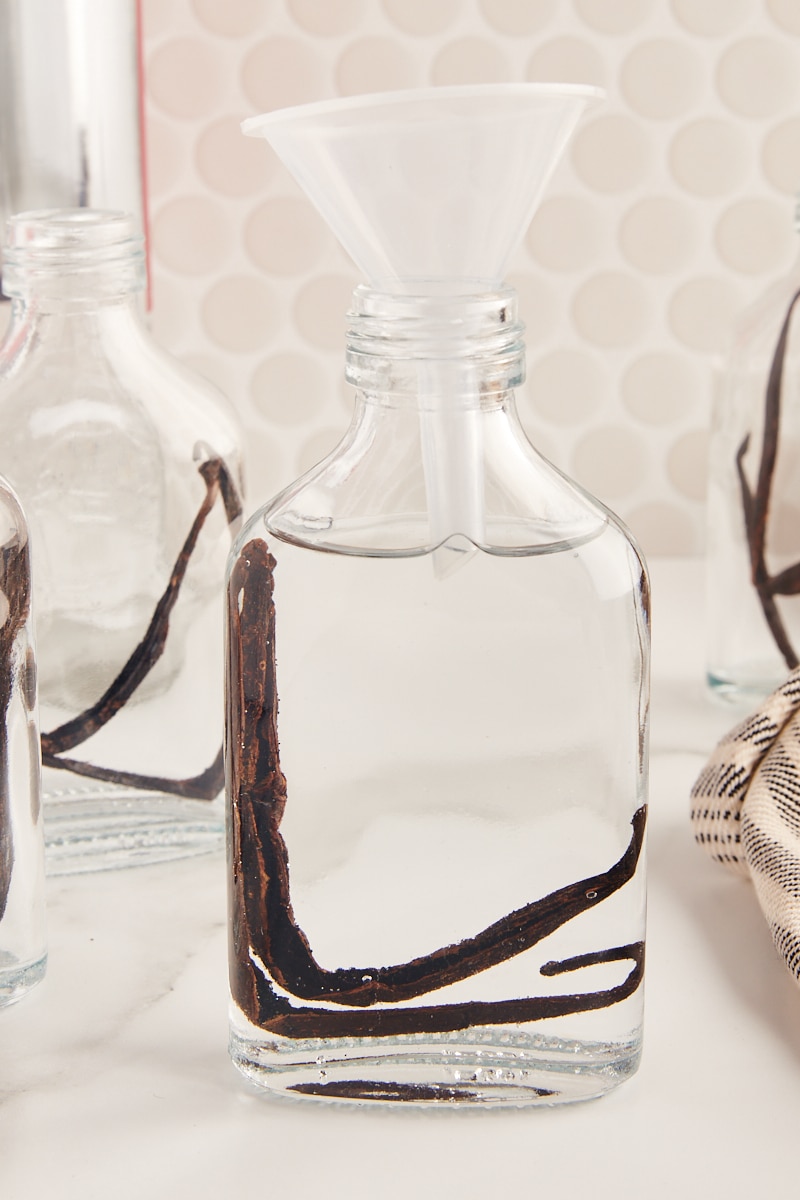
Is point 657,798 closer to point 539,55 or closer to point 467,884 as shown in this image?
point 467,884

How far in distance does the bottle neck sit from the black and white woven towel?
0.63 ft

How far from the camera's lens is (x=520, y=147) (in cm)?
37

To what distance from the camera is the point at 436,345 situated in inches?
14.6

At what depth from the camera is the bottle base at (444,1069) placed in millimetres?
391

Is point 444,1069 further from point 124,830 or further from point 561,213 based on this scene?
point 561,213

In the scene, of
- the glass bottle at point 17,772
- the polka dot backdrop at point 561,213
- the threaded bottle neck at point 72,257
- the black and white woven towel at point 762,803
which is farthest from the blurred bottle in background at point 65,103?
the black and white woven towel at point 762,803

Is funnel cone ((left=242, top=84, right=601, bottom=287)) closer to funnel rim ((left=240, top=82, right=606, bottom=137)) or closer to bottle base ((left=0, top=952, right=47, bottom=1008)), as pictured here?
funnel rim ((left=240, top=82, right=606, bottom=137))

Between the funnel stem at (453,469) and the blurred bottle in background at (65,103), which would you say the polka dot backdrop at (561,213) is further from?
the funnel stem at (453,469)

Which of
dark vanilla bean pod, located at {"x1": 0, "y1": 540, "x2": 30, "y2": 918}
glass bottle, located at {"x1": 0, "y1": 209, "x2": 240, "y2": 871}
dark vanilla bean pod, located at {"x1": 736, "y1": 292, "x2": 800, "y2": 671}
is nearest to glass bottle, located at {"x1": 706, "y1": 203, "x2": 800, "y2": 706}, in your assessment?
dark vanilla bean pod, located at {"x1": 736, "y1": 292, "x2": 800, "y2": 671}

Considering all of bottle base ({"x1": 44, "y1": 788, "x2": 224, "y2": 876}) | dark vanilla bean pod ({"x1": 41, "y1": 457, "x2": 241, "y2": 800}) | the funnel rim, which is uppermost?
the funnel rim

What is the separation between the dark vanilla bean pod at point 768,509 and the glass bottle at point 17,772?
392mm

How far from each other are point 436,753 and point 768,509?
374mm

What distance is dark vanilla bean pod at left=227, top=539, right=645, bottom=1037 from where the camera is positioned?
0.39 metres

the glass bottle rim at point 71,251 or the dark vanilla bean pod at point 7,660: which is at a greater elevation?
the glass bottle rim at point 71,251
